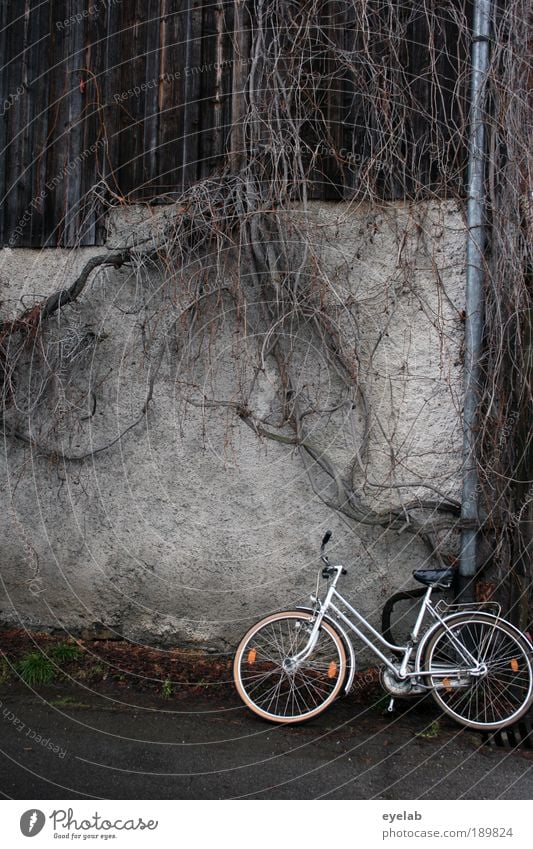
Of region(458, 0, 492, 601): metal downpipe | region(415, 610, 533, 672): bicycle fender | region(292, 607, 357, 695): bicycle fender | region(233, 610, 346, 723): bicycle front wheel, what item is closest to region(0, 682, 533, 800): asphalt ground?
region(233, 610, 346, 723): bicycle front wheel

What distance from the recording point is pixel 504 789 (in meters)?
3.84

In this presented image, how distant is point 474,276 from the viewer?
4.90 meters

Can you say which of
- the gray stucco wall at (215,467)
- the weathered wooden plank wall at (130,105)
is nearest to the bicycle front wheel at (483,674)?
the gray stucco wall at (215,467)

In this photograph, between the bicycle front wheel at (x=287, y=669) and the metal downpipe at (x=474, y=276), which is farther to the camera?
the metal downpipe at (x=474, y=276)

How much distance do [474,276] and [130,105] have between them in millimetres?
2683

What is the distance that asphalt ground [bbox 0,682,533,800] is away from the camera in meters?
3.82

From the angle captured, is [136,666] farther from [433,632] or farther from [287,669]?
[433,632]

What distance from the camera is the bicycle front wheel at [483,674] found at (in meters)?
4.42

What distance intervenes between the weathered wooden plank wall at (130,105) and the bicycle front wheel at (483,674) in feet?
9.29

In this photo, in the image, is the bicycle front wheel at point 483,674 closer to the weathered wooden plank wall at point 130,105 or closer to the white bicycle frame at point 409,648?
the white bicycle frame at point 409,648

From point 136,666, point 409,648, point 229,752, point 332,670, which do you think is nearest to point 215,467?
point 136,666

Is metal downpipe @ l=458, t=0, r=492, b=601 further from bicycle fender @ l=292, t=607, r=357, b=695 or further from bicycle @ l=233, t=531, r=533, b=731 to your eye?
bicycle fender @ l=292, t=607, r=357, b=695

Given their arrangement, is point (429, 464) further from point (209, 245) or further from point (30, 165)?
point (30, 165)

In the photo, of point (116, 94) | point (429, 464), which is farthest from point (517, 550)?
point (116, 94)
